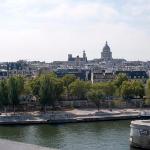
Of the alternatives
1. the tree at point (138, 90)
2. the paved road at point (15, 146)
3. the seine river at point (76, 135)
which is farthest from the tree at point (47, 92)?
the paved road at point (15, 146)

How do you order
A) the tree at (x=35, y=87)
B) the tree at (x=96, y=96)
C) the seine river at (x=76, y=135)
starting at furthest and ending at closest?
the tree at (x=35, y=87)
the tree at (x=96, y=96)
the seine river at (x=76, y=135)

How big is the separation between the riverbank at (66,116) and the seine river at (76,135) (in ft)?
4.39

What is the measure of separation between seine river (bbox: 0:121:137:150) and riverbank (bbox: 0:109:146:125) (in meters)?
1.34

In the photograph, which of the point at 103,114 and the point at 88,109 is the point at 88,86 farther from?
the point at 103,114

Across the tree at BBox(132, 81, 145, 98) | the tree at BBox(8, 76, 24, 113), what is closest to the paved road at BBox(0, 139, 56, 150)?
the tree at BBox(8, 76, 24, 113)

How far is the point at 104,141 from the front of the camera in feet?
117

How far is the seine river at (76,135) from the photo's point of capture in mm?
34000

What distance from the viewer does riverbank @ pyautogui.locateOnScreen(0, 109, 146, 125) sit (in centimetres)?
4644

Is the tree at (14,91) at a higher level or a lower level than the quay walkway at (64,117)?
higher

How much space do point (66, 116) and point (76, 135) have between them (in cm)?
997

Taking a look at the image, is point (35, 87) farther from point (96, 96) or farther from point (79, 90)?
point (96, 96)

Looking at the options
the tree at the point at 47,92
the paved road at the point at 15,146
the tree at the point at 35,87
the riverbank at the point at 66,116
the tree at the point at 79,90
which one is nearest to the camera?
the paved road at the point at 15,146

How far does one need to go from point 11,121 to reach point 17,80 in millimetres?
9229

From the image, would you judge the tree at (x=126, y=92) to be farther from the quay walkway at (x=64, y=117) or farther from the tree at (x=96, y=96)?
the quay walkway at (x=64, y=117)
